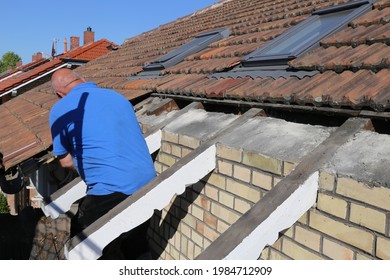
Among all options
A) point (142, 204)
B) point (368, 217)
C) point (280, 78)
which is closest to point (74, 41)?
point (280, 78)

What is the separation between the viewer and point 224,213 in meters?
2.57

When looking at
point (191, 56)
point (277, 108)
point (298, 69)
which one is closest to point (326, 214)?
point (277, 108)

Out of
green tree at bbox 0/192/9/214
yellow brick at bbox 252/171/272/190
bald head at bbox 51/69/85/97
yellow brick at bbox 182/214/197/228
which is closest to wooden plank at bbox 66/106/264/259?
yellow brick at bbox 252/171/272/190

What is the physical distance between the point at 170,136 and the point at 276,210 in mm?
1659

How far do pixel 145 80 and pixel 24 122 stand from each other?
1.94 meters

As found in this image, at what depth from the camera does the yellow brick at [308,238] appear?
1840mm

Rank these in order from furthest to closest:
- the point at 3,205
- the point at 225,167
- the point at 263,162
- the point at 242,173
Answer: the point at 3,205 < the point at 225,167 < the point at 242,173 < the point at 263,162

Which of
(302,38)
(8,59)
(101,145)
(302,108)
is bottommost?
(8,59)

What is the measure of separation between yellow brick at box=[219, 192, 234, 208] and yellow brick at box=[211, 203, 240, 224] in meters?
0.04

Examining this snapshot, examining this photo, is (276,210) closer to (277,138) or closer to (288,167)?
(288,167)

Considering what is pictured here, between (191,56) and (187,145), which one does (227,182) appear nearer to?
(187,145)

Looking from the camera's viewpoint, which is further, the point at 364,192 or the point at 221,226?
the point at 221,226

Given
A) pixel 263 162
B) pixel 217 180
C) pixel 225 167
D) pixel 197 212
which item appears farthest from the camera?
pixel 197 212

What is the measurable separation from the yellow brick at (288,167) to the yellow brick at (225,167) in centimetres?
52
